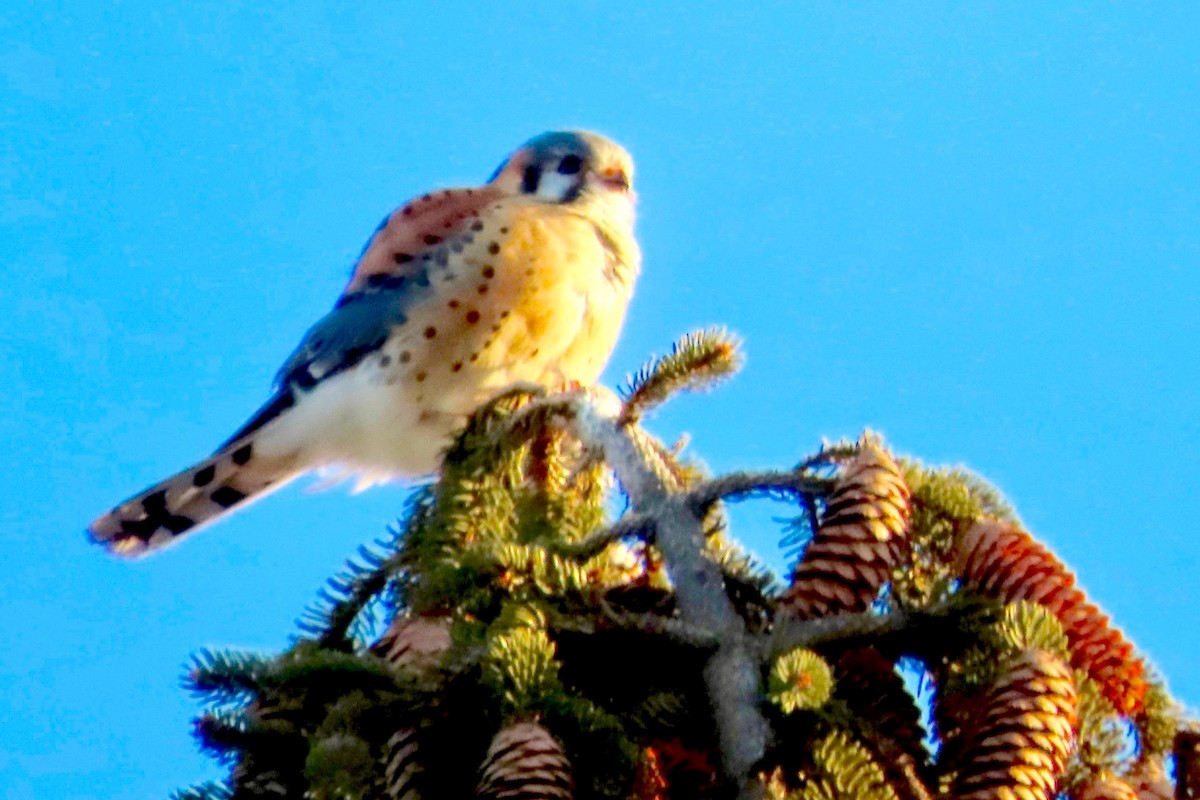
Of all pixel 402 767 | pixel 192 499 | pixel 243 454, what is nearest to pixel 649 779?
pixel 402 767

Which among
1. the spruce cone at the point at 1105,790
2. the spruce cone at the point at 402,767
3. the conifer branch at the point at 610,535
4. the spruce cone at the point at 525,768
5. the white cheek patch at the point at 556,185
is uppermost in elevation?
the white cheek patch at the point at 556,185

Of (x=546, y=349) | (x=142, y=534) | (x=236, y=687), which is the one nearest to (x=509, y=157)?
(x=546, y=349)

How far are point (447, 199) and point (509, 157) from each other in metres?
0.60

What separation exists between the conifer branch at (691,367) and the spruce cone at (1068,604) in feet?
1.98

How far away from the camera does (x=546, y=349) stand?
298 cm

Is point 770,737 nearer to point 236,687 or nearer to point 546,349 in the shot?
point 236,687

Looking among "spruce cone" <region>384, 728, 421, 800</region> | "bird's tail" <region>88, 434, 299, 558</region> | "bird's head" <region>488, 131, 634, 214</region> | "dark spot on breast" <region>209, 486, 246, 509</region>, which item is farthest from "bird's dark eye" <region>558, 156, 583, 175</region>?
"spruce cone" <region>384, 728, 421, 800</region>

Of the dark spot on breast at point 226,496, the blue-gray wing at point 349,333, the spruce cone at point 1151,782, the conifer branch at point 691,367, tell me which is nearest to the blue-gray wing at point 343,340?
the blue-gray wing at point 349,333

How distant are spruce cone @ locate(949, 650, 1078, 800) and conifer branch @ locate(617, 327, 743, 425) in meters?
0.75

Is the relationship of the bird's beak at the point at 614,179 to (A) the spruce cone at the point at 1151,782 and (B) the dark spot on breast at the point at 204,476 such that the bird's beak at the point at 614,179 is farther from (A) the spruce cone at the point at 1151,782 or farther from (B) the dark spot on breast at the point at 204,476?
(A) the spruce cone at the point at 1151,782

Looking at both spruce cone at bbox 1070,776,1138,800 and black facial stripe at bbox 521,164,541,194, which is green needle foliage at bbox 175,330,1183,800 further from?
black facial stripe at bbox 521,164,541,194

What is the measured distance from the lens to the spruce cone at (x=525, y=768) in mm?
1035

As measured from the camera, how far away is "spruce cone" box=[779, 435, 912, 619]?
120 centimetres

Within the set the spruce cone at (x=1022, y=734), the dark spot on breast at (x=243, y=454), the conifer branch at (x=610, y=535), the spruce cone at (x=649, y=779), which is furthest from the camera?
the dark spot on breast at (x=243, y=454)
